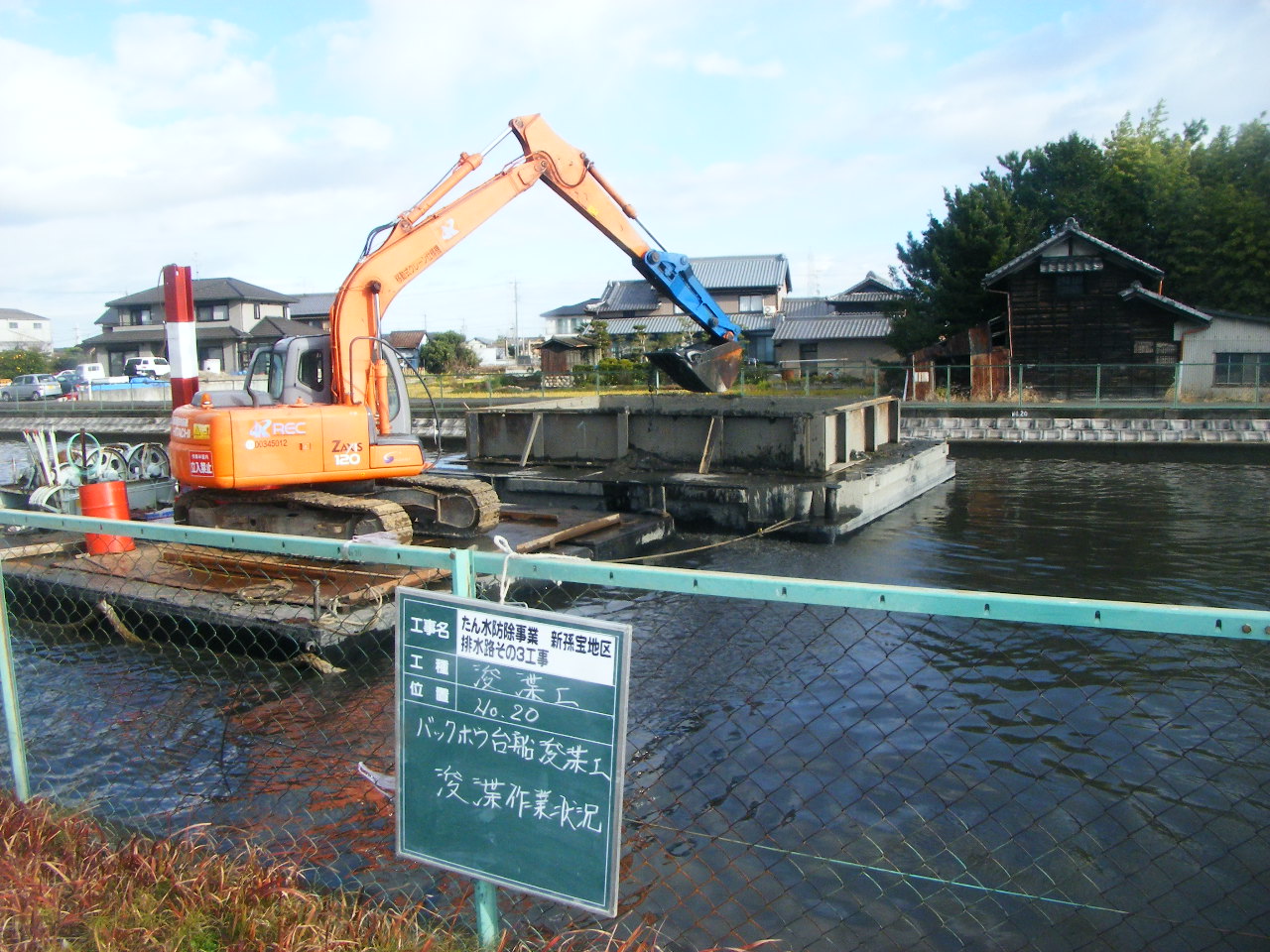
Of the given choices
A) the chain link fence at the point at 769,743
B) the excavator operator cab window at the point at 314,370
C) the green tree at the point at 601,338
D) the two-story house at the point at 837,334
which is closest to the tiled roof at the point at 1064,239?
the two-story house at the point at 837,334

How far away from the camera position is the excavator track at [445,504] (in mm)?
10367

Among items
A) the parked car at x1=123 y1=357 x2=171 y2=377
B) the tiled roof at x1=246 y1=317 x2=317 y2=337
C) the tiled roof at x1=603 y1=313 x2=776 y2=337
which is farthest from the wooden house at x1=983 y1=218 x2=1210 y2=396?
the parked car at x1=123 y1=357 x2=171 y2=377

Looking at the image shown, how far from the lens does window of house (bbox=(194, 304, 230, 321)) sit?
55938mm

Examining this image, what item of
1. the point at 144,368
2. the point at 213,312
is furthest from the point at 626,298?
the point at 144,368

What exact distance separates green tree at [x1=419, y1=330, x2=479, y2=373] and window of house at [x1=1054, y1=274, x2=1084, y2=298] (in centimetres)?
3032

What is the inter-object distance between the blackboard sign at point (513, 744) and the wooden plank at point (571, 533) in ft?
21.0

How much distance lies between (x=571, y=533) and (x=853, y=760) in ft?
18.0

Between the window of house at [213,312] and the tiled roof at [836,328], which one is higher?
the window of house at [213,312]

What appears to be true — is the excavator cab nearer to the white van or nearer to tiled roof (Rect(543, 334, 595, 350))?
tiled roof (Rect(543, 334, 595, 350))

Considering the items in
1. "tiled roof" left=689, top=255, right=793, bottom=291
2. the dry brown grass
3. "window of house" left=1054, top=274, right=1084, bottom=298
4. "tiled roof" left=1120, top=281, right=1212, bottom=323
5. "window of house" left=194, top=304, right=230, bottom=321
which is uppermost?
"tiled roof" left=689, top=255, right=793, bottom=291

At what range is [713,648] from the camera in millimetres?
7969

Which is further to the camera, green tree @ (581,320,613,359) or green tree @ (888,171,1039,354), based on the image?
green tree @ (581,320,613,359)

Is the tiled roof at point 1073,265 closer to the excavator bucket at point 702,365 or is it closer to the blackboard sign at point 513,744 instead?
the excavator bucket at point 702,365

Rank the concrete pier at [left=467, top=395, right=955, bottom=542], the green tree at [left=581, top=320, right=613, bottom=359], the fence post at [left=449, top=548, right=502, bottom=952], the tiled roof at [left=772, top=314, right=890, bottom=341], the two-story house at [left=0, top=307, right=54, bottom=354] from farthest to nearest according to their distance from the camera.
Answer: the two-story house at [left=0, top=307, right=54, bottom=354] → the green tree at [left=581, top=320, right=613, bottom=359] → the tiled roof at [left=772, top=314, right=890, bottom=341] → the concrete pier at [left=467, top=395, right=955, bottom=542] → the fence post at [left=449, top=548, right=502, bottom=952]
